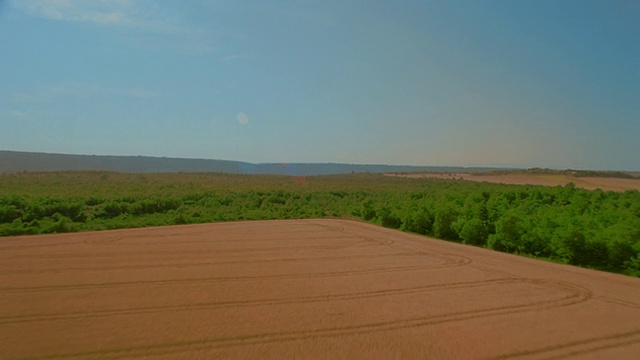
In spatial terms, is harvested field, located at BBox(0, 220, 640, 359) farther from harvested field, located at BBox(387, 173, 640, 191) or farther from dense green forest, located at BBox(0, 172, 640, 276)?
harvested field, located at BBox(387, 173, 640, 191)

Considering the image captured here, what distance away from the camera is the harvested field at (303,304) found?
8.13 m

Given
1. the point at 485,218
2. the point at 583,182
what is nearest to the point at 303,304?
the point at 485,218

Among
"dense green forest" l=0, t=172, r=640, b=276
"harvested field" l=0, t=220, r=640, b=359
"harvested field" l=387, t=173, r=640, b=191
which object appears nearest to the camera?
"harvested field" l=0, t=220, r=640, b=359

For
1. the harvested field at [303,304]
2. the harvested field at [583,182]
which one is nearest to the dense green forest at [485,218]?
the harvested field at [303,304]

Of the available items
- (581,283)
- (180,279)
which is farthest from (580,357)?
(180,279)

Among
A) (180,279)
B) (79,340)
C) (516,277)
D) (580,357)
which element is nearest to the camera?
(580,357)

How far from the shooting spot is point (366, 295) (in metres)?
11.6

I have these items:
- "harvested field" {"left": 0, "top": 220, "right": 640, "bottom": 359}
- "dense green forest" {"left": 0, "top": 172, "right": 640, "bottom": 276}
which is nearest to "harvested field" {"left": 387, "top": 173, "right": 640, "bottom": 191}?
"dense green forest" {"left": 0, "top": 172, "right": 640, "bottom": 276}

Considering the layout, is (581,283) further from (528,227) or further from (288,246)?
(288,246)

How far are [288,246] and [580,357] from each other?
13.3 m

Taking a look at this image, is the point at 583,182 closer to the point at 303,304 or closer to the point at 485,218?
the point at 485,218

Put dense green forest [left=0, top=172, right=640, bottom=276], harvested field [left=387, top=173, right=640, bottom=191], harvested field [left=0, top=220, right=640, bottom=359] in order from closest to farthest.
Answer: harvested field [left=0, top=220, right=640, bottom=359] < dense green forest [left=0, top=172, right=640, bottom=276] < harvested field [left=387, top=173, right=640, bottom=191]

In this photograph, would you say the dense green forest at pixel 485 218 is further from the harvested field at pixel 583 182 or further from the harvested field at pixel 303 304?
the harvested field at pixel 583 182

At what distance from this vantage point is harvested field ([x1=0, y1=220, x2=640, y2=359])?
813 cm
